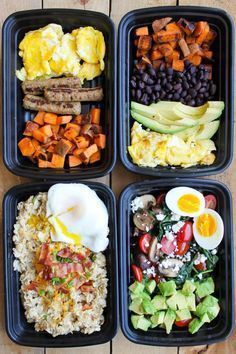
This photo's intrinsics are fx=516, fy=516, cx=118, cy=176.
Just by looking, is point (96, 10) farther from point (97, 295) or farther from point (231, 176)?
point (97, 295)

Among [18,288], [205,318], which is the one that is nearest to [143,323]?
[205,318]

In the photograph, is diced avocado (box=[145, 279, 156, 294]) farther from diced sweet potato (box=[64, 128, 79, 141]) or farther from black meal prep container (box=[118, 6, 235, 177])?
diced sweet potato (box=[64, 128, 79, 141])

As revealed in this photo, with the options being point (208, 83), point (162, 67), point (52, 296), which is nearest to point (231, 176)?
point (208, 83)

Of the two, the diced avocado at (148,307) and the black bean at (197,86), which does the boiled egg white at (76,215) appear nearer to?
the diced avocado at (148,307)

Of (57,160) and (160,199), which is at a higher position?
(57,160)

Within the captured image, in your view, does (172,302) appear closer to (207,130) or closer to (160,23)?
(207,130)

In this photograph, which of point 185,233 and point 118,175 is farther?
point 118,175

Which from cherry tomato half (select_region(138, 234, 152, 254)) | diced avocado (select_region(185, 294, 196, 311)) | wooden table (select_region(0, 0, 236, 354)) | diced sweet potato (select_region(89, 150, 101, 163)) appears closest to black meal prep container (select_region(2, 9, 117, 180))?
diced sweet potato (select_region(89, 150, 101, 163))

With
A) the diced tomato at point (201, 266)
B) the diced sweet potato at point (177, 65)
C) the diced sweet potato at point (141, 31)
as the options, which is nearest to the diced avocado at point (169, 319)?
the diced tomato at point (201, 266)
